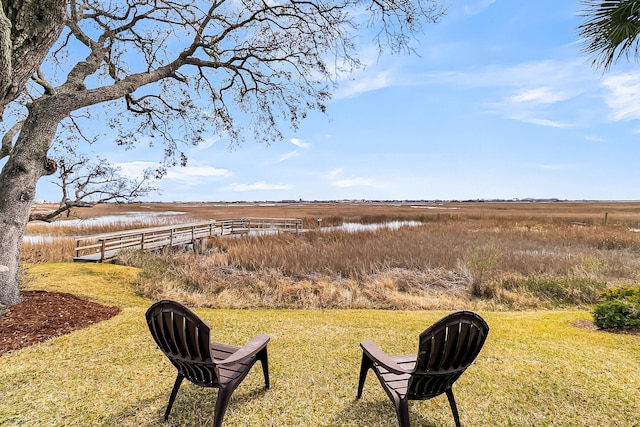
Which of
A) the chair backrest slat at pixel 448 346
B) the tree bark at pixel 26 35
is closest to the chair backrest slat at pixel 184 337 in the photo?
the chair backrest slat at pixel 448 346

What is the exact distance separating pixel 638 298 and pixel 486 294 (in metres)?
3.74

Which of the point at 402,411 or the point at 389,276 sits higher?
the point at 402,411

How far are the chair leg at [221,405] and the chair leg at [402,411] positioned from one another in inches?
49.5

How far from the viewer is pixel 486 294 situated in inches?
345

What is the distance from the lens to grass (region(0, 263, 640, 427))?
2.84 metres

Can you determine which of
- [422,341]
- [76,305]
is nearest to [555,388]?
[422,341]

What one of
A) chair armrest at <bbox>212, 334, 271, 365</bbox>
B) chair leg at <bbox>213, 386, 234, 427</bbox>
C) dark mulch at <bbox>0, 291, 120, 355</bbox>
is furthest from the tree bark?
dark mulch at <bbox>0, 291, 120, 355</bbox>

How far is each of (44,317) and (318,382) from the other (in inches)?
180

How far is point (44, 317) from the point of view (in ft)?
16.7

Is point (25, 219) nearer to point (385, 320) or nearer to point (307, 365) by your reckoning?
point (307, 365)

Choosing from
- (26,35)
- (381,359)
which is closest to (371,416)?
(381,359)

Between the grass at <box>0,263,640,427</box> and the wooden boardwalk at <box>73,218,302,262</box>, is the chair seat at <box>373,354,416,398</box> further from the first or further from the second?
the wooden boardwalk at <box>73,218,302,262</box>

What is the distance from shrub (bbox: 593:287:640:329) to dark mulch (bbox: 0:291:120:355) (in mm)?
7994

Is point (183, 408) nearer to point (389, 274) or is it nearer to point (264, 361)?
point (264, 361)
